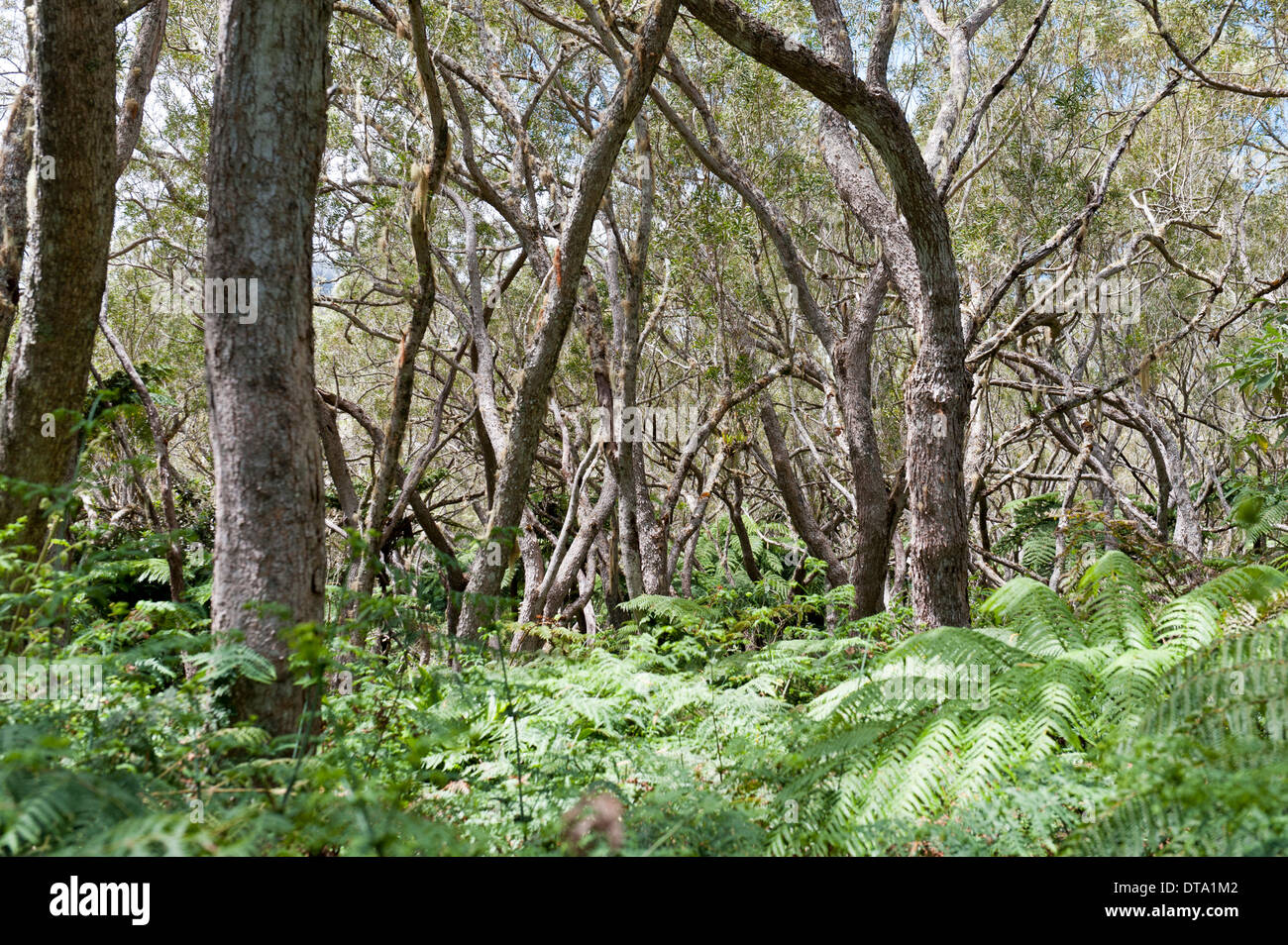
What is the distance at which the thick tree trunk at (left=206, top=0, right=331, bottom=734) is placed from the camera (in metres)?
2.64

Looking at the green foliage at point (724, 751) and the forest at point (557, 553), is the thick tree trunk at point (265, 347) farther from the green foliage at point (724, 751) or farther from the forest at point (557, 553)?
the green foliage at point (724, 751)

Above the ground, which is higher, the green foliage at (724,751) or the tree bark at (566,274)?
the tree bark at (566,274)

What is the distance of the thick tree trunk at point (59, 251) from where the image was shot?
381 centimetres

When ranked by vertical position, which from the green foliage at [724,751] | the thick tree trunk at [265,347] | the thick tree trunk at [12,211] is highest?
the thick tree trunk at [12,211]

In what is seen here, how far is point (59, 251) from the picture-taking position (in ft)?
12.7

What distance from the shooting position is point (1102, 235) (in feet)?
47.7

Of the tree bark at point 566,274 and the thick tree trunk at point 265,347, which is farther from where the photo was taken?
the tree bark at point 566,274

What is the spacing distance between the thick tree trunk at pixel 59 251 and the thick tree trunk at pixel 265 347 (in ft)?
5.28

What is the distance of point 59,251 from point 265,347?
1978 mm

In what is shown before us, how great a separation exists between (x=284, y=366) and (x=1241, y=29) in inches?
619

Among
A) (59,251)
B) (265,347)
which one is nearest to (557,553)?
(59,251)

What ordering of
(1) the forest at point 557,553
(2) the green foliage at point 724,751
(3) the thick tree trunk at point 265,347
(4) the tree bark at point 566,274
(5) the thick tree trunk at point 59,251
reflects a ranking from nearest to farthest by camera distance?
(2) the green foliage at point 724,751, (1) the forest at point 557,553, (3) the thick tree trunk at point 265,347, (5) the thick tree trunk at point 59,251, (4) the tree bark at point 566,274

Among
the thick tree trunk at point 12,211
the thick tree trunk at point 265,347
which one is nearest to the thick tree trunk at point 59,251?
the thick tree trunk at point 12,211

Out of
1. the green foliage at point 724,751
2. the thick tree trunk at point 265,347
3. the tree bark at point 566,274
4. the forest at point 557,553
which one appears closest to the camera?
the green foliage at point 724,751
